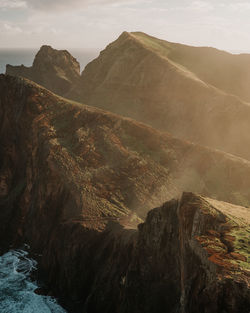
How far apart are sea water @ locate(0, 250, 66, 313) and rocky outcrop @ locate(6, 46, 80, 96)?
7986cm

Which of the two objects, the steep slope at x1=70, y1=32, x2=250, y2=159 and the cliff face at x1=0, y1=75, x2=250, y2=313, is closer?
the cliff face at x1=0, y1=75, x2=250, y2=313

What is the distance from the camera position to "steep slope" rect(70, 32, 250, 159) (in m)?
62.8

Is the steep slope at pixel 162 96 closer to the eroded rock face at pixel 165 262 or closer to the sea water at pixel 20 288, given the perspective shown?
the eroded rock face at pixel 165 262

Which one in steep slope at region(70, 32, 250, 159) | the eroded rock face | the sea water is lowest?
the sea water

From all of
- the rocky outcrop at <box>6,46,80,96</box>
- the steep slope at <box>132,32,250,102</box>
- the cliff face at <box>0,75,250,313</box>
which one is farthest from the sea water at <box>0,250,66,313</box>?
the rocky outcrop at <box>6,46,80,96</box>

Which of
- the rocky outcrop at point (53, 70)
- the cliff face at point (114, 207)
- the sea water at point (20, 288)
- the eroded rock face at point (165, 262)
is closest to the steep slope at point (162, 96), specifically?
the rocky outcrop at point (53, 70)

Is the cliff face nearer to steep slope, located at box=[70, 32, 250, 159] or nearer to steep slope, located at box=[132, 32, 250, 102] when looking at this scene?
steep slope, located at box=[70, 32, 250, 159]

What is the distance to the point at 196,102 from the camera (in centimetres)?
7000

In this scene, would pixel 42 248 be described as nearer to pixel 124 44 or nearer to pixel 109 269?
pixel 109 269

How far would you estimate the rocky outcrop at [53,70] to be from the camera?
115 m

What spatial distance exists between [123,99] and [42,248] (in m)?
49.6

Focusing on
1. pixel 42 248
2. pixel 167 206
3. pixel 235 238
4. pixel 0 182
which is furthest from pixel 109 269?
pixel 0 182

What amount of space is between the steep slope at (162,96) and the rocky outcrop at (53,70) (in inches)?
620

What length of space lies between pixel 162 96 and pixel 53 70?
5704 cm
